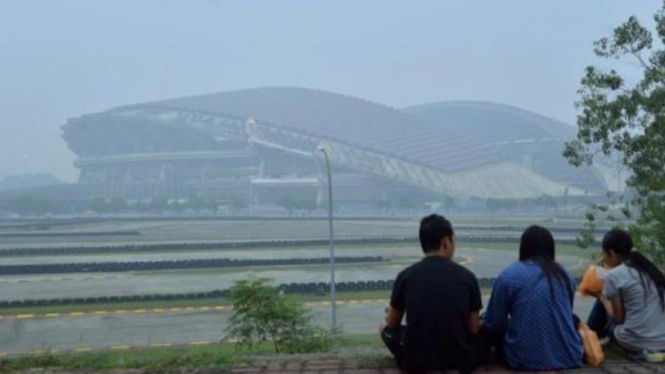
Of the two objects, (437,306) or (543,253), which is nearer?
Answer: (437,306)

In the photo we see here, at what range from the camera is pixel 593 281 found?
179 inches

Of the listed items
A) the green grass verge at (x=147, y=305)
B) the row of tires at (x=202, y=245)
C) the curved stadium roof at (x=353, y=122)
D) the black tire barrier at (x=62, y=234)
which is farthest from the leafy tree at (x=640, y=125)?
the curved stadium roof at (x=353, y=122)

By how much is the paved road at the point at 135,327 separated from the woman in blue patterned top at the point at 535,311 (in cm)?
1103

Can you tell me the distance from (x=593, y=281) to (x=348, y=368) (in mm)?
1414

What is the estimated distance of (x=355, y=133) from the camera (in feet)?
335

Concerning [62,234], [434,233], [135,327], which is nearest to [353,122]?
[62,234]

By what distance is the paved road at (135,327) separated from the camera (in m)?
15.0

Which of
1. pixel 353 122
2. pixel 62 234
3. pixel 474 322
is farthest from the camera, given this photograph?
pixel 353 122

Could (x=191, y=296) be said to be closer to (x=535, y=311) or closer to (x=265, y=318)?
(x=265, y=318)

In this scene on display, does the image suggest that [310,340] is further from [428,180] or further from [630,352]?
[428,180]

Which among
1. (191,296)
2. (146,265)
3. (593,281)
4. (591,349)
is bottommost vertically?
(191,296)

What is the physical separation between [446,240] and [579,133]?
6709mm

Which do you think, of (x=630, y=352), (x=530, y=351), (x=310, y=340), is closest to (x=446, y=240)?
(x=530, y=351)

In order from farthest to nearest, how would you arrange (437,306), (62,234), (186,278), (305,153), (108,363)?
(305,153) → (62,234) → (186,278) → (108,363) → (437,306)
